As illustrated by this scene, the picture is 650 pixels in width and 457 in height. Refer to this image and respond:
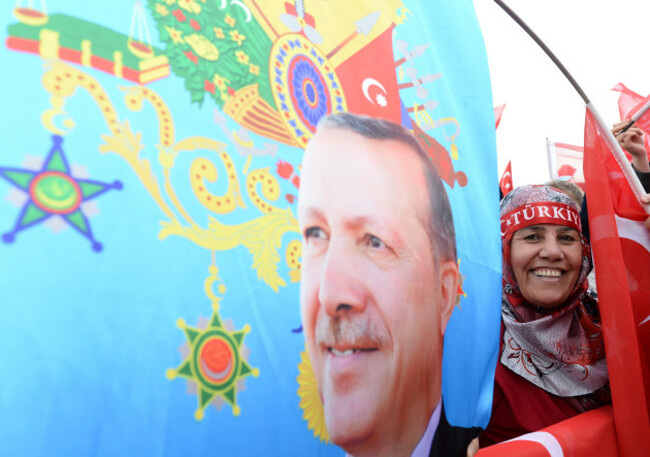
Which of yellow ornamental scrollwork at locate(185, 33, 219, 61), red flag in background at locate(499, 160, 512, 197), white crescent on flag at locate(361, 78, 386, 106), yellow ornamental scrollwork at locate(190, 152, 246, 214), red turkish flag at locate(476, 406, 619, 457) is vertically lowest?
red turkish flag at locate(476, 406, 619, 457)

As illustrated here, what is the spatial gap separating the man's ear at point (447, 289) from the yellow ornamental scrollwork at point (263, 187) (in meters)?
0.37

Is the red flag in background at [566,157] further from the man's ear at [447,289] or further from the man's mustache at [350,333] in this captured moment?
the man's mustache at [350,333]

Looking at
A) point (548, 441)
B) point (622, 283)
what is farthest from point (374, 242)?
point (622, 283)

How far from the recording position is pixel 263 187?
688 millimetres

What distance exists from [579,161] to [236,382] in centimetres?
410

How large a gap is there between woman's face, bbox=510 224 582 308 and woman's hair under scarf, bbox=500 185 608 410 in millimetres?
24

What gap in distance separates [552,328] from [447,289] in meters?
0.86

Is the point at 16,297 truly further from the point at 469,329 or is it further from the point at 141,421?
the point at 469,329

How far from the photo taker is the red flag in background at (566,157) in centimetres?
392

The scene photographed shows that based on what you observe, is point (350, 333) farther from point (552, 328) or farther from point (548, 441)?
point (552, 328)

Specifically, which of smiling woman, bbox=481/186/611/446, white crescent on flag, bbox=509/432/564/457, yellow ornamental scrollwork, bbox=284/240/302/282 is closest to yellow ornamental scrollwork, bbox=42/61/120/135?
yellow ornamental scrollwork, bbox=284/240/302/282

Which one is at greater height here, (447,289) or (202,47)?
(202,47)

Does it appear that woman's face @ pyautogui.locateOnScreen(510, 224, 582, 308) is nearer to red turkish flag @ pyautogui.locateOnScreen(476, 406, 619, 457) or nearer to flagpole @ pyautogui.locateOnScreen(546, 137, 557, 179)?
red turkish flag @ pyautogui.locateOnScreen(476, 406, 619, 457)

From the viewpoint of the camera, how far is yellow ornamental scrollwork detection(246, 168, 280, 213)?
67 cm
